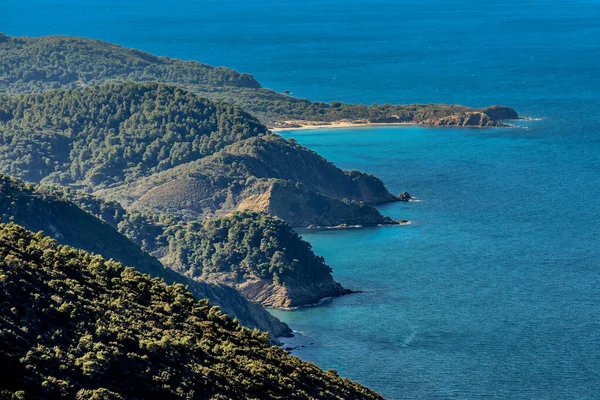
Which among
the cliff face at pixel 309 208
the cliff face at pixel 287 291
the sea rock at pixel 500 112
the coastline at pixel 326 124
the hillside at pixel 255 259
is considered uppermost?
the sea rock at pixel 500 112

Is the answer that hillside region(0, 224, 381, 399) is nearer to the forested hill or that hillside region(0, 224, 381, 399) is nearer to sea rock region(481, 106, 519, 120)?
the forested hill

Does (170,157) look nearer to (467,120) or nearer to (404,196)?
(404,196)

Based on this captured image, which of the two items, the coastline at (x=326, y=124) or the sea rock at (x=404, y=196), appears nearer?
the sea rock at (x=404, y=196)

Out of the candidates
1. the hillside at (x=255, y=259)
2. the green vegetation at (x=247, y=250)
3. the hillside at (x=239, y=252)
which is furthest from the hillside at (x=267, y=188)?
the hillside at (x=255, y=259)

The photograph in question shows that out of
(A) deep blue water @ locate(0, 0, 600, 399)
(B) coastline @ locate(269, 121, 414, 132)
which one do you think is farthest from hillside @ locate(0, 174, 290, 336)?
(B) coastline @ locate(269, 121, 414, 132)

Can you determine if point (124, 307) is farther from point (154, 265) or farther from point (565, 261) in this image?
point (565, 261)

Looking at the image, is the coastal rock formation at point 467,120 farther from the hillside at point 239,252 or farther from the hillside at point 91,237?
the hillside at point 91,237

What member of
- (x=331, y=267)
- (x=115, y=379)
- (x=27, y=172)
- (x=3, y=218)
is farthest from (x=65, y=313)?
(x=27, y=172)
